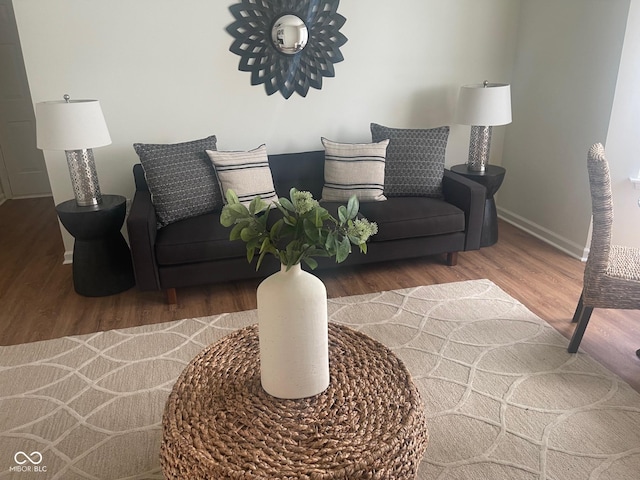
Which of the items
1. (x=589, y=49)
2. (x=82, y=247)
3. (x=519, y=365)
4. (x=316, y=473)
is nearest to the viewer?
(x=316, y=473)

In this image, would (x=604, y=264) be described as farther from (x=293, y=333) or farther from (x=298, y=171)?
(x=298, y=171)

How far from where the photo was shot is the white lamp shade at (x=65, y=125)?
2781mm

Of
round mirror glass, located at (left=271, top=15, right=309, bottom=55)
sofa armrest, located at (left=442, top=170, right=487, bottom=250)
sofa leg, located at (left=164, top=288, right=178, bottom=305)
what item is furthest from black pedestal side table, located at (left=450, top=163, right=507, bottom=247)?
sofa leg, located at (left=164, top=288, right=178, bottom=305)

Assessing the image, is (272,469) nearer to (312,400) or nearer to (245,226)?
(312,400)

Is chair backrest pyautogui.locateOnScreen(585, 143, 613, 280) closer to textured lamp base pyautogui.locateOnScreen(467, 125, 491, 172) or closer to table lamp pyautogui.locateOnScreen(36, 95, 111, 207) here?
textured lamp base pyautogui.locateOnScreen(467, 125, 491, 172)

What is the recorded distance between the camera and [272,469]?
130cm

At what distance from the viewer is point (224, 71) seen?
354cm

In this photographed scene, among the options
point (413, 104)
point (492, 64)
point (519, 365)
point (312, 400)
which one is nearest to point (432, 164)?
point (413, 104)

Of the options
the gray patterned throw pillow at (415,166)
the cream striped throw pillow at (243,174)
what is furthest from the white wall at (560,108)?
the cream striped throw pillow at (243,174)

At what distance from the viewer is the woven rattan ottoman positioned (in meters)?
1.33

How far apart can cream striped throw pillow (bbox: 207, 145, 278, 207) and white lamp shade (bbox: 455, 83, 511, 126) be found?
5.18 feet

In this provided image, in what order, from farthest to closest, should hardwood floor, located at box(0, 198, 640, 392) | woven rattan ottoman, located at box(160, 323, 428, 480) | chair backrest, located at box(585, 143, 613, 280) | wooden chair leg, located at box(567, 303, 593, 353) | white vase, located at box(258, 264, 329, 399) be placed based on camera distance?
hardwood floor, located at box(0, 198, 640, 392), wooden chair leg, located at box(567, 303, 593, 353), chair backrest, located at box(585, 143, 613, 280), white vase, located at box(258, 264, 329, 399), woven rattan ottoman, located at box(160, 323, 428, 480)

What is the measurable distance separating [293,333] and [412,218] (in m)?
1.93

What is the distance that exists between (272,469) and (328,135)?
2.97m
